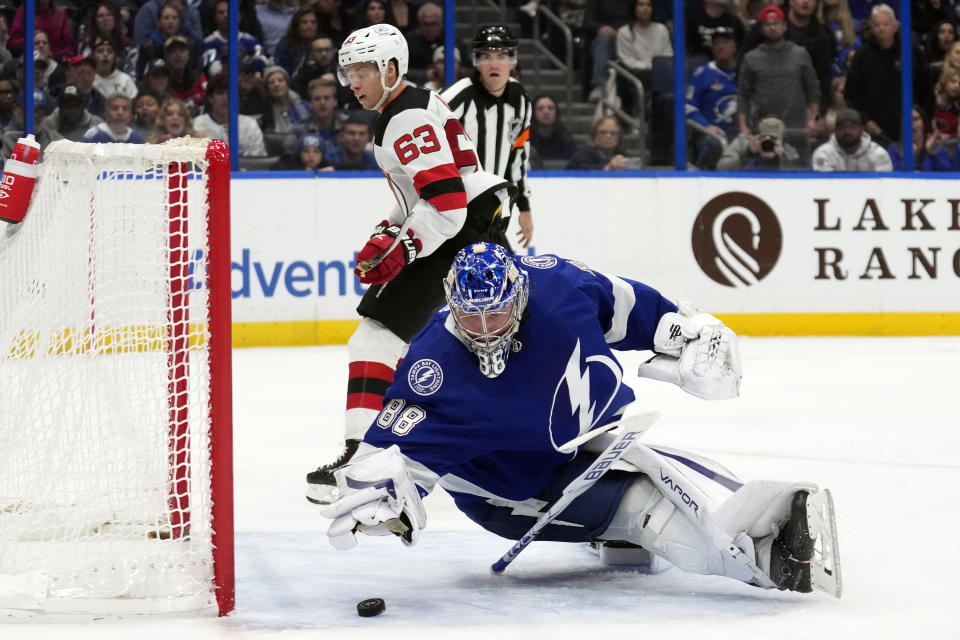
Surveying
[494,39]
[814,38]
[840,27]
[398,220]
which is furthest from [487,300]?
[840,27]

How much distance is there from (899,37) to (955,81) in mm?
404

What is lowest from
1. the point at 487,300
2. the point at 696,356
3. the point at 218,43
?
the point at 696,356

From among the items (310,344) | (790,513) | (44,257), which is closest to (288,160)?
(310,344)

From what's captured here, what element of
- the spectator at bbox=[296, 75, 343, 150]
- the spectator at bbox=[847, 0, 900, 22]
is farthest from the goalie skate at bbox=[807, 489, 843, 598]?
the spectator at bbox=[847, 0, 900, 22]

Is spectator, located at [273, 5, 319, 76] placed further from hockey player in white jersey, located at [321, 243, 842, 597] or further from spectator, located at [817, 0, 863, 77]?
hockey player in white jersey, located at [321, 243, 842, 597]

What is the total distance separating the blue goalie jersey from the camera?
8.39 feet

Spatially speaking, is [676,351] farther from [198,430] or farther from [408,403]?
[198,430]

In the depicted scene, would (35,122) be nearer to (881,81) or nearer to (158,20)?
(158,20)

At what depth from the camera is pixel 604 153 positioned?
25.0 feet

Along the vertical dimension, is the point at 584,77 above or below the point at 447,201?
above

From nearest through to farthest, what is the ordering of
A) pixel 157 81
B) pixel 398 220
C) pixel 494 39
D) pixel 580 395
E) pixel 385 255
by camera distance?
pixel 580 395
pixel 385 255
pixel 398 220
pixel 494 39
pixel 157 81

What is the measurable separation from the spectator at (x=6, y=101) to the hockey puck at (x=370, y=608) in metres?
5.23

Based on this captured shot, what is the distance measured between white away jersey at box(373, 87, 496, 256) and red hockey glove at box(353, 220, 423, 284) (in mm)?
37

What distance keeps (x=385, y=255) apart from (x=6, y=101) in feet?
14.4
